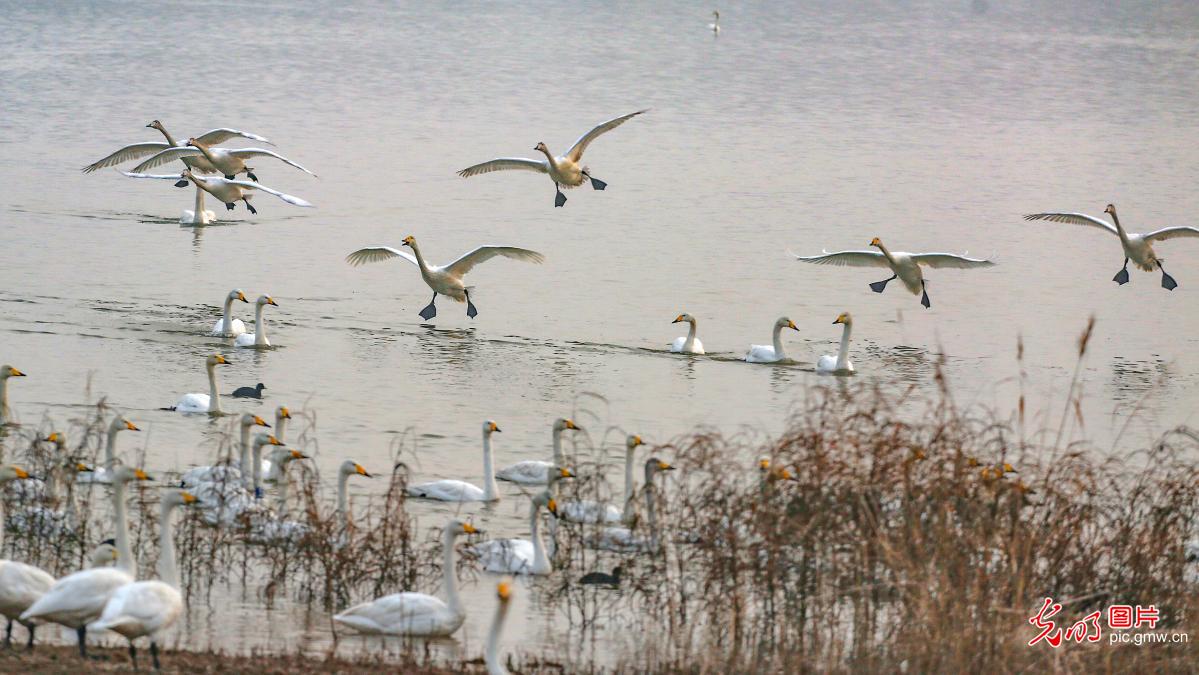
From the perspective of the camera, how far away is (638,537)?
1089cm

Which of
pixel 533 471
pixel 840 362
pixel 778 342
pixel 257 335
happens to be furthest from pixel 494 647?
pixel 778 342

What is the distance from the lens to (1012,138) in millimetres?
43500

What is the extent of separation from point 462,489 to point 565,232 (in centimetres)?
1602

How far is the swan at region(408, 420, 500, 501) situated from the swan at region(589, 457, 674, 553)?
1716 mm

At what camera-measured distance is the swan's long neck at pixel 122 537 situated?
361 inches

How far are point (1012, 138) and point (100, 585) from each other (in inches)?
1473

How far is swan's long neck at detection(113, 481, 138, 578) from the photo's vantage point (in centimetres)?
918

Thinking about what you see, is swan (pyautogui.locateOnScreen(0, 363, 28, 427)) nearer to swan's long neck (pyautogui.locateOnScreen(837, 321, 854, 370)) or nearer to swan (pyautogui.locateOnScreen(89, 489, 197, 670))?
swan (pyautogui.locateOnScreen(89, 489, 197, 670))

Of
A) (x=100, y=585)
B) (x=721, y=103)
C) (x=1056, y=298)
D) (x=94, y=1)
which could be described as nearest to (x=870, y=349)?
(x=1056, y=298)

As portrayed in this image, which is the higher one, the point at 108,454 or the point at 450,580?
the point at 108,454

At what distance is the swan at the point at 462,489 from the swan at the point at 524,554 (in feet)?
5.19

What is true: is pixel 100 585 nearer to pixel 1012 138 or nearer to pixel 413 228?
pixel 413 228

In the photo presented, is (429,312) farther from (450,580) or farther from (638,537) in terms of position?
(450,580)

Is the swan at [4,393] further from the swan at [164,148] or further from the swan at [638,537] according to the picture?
the swan at [164,148]
